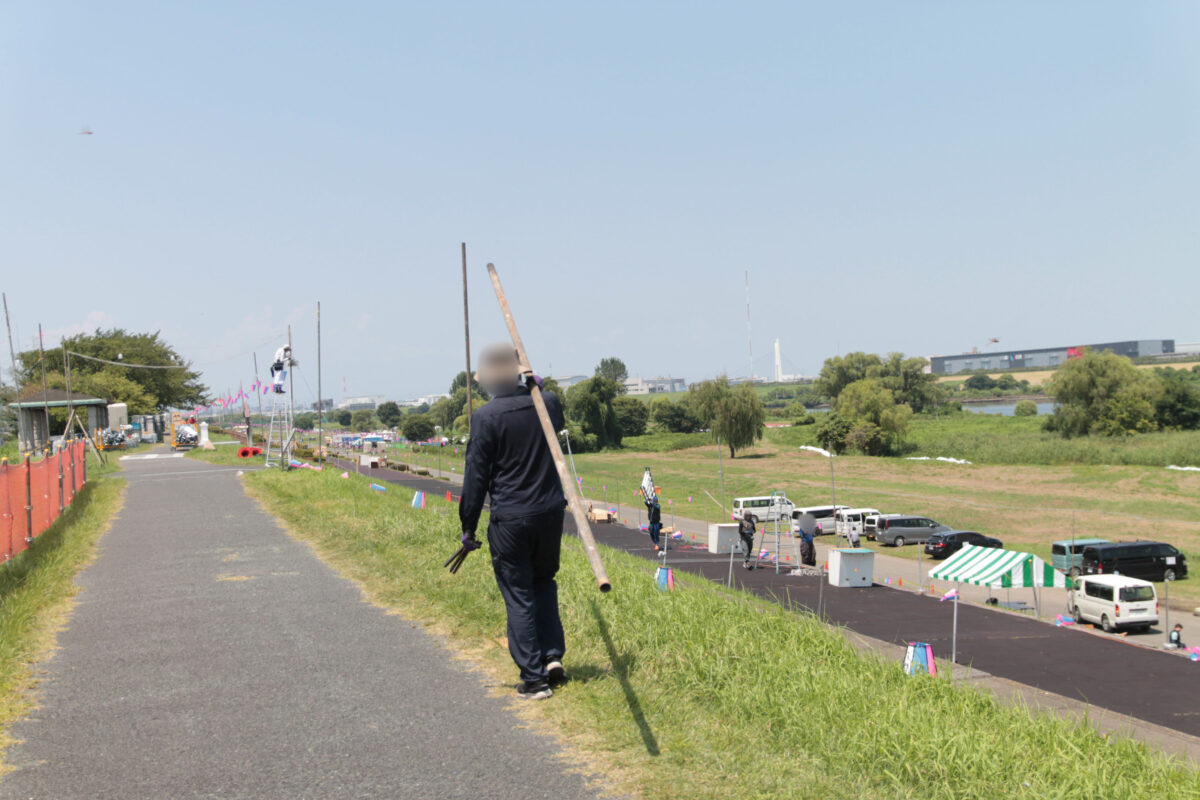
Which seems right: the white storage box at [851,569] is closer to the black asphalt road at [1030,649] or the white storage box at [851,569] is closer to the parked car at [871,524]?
the black asphalt road at [1030,649]

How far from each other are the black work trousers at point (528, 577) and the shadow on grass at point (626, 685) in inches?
15.4

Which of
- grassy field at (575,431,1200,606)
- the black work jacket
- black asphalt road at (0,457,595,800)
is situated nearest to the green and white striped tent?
grassy field at (575,431,1200,606)

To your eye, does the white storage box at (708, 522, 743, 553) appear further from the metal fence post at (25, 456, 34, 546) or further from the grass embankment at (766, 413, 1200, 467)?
the grass embankment at (766, 413, 1200, 467)

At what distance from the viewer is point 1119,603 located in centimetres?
2291

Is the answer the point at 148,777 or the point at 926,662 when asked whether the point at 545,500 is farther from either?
the point at 926,662

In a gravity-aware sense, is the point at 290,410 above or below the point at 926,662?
above

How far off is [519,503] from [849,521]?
40836 mm

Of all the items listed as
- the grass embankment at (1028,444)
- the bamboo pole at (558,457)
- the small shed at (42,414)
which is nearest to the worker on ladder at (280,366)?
the small shed at (42,414)

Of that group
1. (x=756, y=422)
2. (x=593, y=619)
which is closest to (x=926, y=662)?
(x=593, y=619)

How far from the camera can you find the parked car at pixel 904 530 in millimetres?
42406

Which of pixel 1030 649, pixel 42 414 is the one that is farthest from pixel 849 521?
pixel 42 414

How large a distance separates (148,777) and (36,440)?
55.5 metres

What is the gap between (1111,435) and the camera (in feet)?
295

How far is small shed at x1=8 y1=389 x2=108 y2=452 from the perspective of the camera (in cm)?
4625
